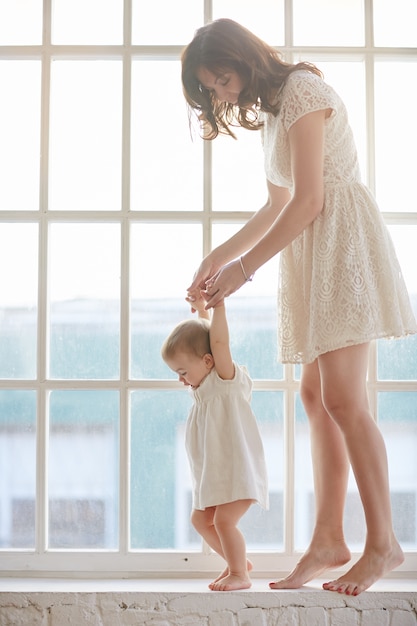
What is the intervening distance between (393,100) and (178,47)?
0.66 m

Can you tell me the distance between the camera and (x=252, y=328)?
236cm

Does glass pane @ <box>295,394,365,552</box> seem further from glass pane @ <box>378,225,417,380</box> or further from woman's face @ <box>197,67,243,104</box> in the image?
woman's face @ <box>197,67,243,104</box>

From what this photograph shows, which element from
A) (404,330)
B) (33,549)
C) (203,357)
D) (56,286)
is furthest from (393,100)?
(33,549)

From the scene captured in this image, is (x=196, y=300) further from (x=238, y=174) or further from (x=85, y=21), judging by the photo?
(x=85, y=21)

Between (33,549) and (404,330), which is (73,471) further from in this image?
(404,330)

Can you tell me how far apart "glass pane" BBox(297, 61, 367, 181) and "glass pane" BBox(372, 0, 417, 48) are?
0.35 ft

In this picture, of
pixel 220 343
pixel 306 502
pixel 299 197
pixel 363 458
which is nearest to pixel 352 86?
pixel 299 197

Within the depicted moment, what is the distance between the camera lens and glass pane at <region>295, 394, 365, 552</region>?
2.32m

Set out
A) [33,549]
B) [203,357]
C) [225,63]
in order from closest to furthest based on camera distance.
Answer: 1. [225,63]
2. [203,357]
3. [33,549]

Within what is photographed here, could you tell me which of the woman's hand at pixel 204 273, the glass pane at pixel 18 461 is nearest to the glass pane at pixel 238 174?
the woman's hand at pixel 204 273

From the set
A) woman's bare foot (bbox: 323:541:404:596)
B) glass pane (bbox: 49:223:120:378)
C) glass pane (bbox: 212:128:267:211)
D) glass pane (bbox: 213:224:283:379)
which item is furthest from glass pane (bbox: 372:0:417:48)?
woman's bare foot (bbox: 323:541:404:596)

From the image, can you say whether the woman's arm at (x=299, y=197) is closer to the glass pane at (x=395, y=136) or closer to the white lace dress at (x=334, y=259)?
the white lace dress at (x=334, y=259)

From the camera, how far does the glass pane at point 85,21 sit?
2398mm

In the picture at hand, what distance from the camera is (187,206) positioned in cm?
238
